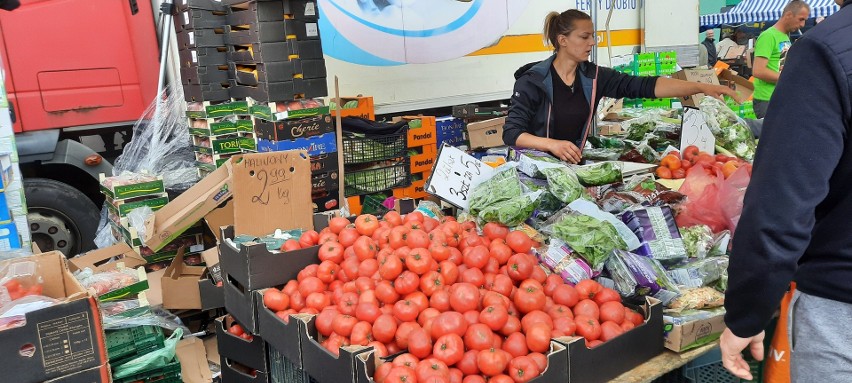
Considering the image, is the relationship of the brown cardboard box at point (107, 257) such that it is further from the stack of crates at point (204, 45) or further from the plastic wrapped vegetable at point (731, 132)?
the plastic wrapped vegetable at point (731, 132)

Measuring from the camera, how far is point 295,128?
16.6 ft

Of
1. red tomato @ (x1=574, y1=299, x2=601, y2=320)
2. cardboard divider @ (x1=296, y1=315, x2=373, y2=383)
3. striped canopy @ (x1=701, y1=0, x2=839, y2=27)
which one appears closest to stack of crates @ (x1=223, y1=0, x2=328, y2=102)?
cardboard divider @ (x1=296, y1=315, x2=373, y2=383)

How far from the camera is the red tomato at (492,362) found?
1.96 metres

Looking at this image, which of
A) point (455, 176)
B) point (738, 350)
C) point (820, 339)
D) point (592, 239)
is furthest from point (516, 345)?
point (455, 176)

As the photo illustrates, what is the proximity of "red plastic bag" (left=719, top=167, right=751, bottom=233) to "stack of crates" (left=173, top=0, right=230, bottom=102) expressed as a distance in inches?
184

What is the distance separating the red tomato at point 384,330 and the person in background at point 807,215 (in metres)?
1.11

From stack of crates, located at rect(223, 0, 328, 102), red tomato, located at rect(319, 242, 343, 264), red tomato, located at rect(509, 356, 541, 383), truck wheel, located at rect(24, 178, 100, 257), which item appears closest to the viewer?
red tomato, located at rect(509, 356, 541, 383)

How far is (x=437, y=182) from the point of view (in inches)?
120

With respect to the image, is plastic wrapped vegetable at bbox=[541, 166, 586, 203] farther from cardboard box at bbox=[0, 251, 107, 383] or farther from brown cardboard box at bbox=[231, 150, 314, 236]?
cardboard box at bbox=[0, 251, 107, 383]

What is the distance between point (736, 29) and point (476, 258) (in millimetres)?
16580

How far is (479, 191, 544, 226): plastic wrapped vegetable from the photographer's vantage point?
2770 millimetres

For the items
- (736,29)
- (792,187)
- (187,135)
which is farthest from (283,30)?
(736,29)

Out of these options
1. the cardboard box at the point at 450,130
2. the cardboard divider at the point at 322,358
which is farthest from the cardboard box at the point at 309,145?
the cardboard divider at the point at 322,358

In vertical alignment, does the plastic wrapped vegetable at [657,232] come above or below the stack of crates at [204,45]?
below
